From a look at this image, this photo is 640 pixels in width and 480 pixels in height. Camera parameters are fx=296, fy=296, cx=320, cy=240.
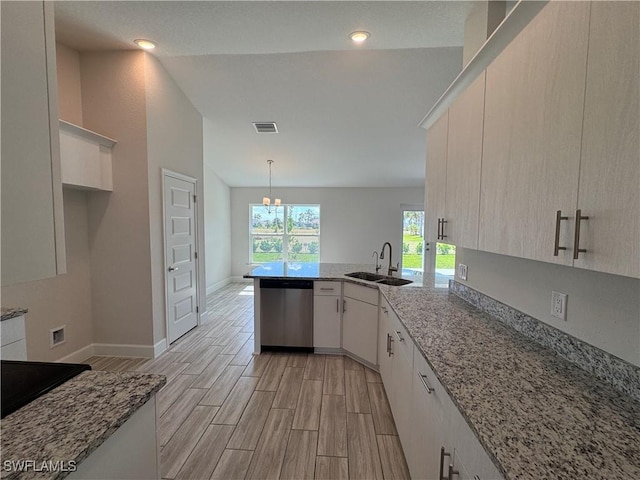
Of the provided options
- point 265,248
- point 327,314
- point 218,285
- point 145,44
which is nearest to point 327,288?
point 327,314

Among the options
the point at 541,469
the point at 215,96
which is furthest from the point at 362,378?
the point at 215,96

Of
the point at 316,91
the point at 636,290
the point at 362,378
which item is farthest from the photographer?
the point at 316,91

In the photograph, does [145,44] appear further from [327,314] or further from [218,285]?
[218,285]

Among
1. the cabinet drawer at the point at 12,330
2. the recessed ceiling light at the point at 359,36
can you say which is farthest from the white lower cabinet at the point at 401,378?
the recessed ceiling light at the point at 359,36

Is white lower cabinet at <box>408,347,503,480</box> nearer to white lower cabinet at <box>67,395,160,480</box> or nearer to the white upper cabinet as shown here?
white lower cabinet at <box>67,395,160,480</box>

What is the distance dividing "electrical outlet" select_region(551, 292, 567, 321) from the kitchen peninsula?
0.09 m

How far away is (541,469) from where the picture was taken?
706 mm

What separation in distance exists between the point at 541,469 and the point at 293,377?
2440 mm

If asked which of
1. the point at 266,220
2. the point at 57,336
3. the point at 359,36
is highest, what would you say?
the point at 359,36

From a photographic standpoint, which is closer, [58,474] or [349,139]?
[58,474]

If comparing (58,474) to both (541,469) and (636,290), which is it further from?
(636,290)

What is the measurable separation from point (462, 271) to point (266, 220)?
20.2ft

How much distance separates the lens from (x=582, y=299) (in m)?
1.19

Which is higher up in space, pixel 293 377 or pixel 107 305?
pixel 107 305
